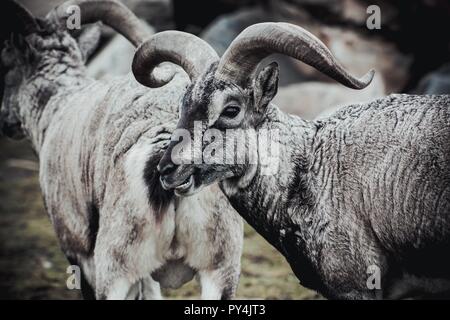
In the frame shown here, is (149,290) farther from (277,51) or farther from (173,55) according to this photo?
(277,51)

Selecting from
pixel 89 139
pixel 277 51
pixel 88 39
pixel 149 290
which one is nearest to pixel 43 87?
pixel 88 39

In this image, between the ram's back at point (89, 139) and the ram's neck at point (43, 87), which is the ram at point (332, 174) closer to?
the ram's back at point (89, 139)

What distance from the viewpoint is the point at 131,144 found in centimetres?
436

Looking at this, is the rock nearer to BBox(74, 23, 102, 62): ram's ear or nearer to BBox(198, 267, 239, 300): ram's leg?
BBox(74, 23, 102, 62): ram's ear

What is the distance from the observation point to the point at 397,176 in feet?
12.5

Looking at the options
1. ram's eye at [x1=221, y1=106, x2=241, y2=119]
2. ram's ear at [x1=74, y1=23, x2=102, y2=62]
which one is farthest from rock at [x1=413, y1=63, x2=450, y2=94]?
ram's eye at [x1=221, y1=106, x2=241, y2=119]

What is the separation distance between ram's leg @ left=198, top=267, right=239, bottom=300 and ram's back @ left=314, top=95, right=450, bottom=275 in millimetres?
879

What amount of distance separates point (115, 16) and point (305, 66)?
4466 millimetres

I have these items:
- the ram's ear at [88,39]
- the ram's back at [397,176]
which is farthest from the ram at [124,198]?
the ram's back at [397,176]

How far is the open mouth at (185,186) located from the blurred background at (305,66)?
3527 millimetres

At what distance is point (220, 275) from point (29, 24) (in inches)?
106

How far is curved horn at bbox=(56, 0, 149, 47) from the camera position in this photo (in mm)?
5602

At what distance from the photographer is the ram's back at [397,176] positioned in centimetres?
373

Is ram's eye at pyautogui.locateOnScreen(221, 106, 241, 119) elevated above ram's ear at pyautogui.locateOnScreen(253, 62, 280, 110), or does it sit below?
below
